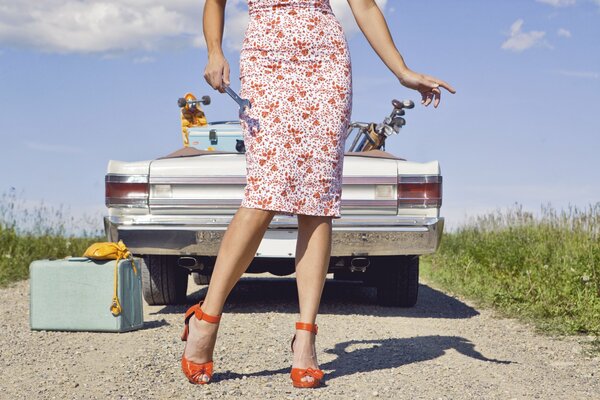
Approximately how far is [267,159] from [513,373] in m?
1.70

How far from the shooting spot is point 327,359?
4.62m

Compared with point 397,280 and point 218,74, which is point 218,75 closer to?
point 218,74

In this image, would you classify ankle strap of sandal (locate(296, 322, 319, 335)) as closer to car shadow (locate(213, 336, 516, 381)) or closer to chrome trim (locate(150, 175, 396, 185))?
car shadow (locate(213, 336, 516, 381))

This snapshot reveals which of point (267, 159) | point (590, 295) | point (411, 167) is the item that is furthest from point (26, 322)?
point (590, 295)

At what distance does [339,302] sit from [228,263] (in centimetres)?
373

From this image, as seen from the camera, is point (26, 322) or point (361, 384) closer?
point (361, 384)

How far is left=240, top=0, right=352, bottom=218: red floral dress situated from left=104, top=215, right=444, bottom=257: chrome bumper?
7.70ft

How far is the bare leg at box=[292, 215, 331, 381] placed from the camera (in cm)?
386

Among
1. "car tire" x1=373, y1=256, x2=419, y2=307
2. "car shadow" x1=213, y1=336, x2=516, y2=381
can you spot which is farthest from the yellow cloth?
"car tire" x1=373, y1=256, x2=419, y2=307

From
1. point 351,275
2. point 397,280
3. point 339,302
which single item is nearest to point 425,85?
point 397,280

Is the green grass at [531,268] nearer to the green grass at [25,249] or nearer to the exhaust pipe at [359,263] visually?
the exhaust pipe at [359,263]

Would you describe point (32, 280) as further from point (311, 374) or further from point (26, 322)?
point (311, 374)

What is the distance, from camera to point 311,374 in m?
3.85

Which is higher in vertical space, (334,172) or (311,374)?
(334,172)
